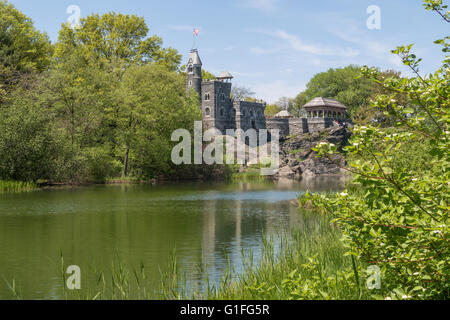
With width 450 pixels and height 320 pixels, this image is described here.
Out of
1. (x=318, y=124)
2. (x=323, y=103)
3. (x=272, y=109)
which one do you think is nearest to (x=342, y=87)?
(x=272, y=109)

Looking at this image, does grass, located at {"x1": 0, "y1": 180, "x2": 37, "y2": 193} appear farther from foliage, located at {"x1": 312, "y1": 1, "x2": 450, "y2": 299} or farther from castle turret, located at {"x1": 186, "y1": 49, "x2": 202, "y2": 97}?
castle turret, located at {"x1": 186, "y1": 49, "x2": 202, "y2": 97}

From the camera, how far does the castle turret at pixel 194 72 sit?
63344 millimetres

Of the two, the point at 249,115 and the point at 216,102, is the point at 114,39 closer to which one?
the point at 216,102

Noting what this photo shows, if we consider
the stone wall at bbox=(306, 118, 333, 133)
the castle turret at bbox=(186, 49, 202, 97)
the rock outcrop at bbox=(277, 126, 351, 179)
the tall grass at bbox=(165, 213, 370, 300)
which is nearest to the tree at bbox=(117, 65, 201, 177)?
the castle turret at bbox=(186, 49, 202, 97)

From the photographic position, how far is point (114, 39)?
55.1 meters

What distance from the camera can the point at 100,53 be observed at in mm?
55094

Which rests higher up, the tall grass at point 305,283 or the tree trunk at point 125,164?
the tree trunk at point 125,164

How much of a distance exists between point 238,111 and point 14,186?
37916mm

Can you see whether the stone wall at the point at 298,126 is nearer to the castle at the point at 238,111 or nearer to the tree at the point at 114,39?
the castle at the point at 238,111

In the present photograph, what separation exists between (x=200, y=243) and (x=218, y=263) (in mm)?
2719
